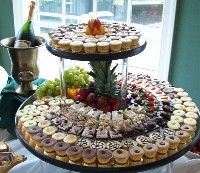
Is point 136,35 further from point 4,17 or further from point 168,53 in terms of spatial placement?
point 4,17

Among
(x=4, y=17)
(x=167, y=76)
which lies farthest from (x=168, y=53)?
(x=4, y=17)

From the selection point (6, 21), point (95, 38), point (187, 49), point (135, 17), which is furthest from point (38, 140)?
point (6, 21)

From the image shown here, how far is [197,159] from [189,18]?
84 cm

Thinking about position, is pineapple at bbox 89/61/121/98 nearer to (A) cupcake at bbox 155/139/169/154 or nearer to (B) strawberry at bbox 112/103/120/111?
(B) strawberry at bbox 112/103/120/111

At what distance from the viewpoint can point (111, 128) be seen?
44.0 inches

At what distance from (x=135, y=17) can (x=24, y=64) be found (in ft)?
2.87

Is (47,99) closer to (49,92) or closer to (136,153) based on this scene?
(49,92)

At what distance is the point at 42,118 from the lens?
1.18 metres

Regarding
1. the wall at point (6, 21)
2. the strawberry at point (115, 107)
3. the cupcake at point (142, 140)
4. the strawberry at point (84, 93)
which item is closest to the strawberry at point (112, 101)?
the strawberry at point (115, 107)

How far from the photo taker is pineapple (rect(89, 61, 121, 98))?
4.09ft

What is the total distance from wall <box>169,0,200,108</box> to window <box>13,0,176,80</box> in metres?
0.04

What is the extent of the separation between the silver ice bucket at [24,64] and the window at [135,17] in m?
0.33

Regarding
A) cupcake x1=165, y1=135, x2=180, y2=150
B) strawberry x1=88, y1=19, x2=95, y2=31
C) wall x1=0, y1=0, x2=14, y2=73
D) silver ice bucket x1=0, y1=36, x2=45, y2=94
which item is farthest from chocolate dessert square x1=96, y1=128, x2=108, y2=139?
wall x1=0, y1=0, x2=14, y2=73

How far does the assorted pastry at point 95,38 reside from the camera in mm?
1091
